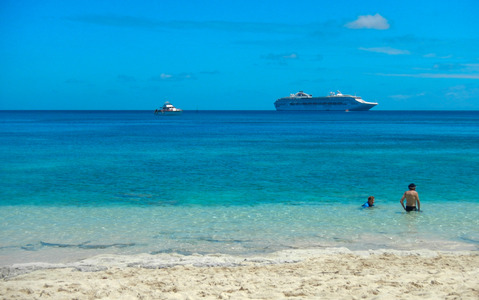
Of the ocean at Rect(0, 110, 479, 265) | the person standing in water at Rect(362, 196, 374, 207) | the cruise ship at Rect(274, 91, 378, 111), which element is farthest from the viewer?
the cruise ship at Rect(274, 91, 378, 111)

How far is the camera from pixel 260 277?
8.64 metres

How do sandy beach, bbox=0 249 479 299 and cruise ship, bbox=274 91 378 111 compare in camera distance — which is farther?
cruise ship, bbox=274 91 378 111

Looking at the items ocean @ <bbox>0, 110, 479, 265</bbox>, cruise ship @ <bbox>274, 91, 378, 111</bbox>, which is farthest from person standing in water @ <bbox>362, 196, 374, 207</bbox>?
cruise ship @ <bbox>274, 91, 378, 111</bbox>

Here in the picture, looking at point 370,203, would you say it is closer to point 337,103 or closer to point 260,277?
point 260,277

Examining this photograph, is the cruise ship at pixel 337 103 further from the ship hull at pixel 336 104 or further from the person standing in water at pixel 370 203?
the person standing in water at pixel 370 203

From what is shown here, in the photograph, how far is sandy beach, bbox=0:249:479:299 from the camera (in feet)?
25.1

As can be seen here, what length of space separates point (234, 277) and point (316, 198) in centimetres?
958

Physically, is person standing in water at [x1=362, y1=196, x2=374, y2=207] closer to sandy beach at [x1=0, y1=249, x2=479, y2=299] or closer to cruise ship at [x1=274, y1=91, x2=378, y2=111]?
sandy beach at [x1=0, y1=249, x2=479, y2=299]

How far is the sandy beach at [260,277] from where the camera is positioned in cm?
766

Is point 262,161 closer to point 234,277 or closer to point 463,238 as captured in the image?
point 463,238

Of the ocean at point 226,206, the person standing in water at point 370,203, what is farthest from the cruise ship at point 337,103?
the person standing in water at point 370,203

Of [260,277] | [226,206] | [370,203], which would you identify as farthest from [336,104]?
[260,277]

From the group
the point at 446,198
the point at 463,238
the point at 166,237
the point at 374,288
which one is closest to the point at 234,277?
the point at 374,288

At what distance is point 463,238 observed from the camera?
11898mm
